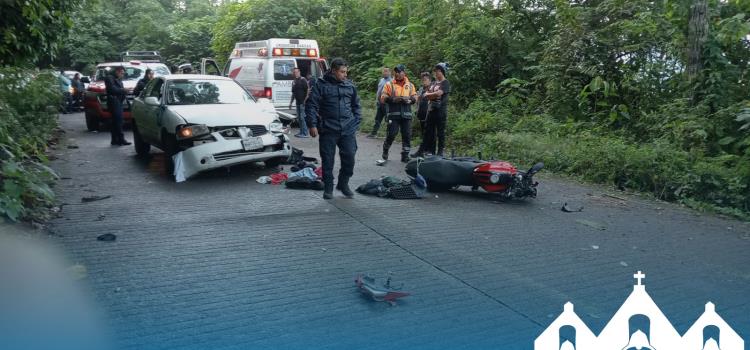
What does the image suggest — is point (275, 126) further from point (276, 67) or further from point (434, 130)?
point (276, 67)

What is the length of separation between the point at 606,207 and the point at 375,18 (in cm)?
1796

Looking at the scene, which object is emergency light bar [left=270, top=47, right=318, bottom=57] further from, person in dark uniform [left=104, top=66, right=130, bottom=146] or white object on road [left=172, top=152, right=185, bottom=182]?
white object on road [left=172, top=152, right=185, bottom=182]

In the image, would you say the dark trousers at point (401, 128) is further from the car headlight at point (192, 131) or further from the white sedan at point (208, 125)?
the car headlight at point (192, 131)

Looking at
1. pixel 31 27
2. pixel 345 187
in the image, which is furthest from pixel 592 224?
pixel 31 27

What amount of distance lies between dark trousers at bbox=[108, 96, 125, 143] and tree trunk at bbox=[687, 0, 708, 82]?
442 inches

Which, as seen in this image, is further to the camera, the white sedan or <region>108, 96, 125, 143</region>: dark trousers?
<region>108, 96, 125, 143</region>: dark trousers

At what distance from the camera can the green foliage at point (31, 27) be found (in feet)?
26.8

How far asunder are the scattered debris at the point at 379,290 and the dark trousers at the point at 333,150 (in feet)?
11.3

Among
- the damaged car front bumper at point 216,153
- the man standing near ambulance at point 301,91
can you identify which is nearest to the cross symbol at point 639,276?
the damaged car front bumper at point 216,153

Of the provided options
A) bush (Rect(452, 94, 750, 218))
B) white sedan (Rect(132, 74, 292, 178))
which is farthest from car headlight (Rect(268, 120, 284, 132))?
bush (Rect(452, 94, 750, 218))

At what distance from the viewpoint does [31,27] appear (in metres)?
8.77

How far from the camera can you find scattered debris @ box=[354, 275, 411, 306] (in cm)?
464

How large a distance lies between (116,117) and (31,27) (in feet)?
16.2

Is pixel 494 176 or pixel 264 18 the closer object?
pixel 494 176
